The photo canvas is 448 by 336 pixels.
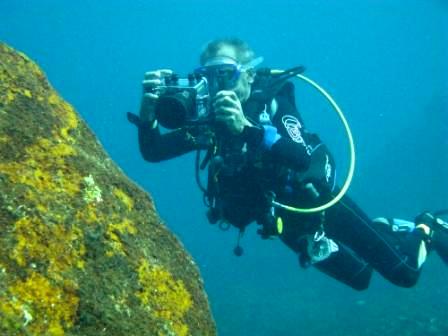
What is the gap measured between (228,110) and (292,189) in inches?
48.0

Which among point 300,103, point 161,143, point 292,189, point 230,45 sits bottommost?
point 292,189

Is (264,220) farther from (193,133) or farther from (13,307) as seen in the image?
(13,307)

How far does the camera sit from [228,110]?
12.6 ft

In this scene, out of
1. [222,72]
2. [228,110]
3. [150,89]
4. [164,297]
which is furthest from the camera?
[222,72]

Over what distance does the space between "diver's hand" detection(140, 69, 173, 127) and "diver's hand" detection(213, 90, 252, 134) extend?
599mm

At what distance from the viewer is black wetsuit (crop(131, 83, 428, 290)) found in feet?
14.0

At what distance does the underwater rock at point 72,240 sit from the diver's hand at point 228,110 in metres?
1.57

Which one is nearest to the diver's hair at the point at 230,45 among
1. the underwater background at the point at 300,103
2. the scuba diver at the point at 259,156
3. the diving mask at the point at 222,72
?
the scuba diver at the point at 259,156

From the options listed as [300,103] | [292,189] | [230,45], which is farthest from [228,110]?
[300,103]

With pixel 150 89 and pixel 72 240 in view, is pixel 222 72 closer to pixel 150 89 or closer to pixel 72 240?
pixel 150 89

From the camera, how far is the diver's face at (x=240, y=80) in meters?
4.66

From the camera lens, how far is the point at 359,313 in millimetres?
13297

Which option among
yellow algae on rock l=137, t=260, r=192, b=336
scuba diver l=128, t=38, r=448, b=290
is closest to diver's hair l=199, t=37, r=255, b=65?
scuba diver l=128, t=38, r=448, b=290

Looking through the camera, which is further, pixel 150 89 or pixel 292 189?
pixel 292 189
